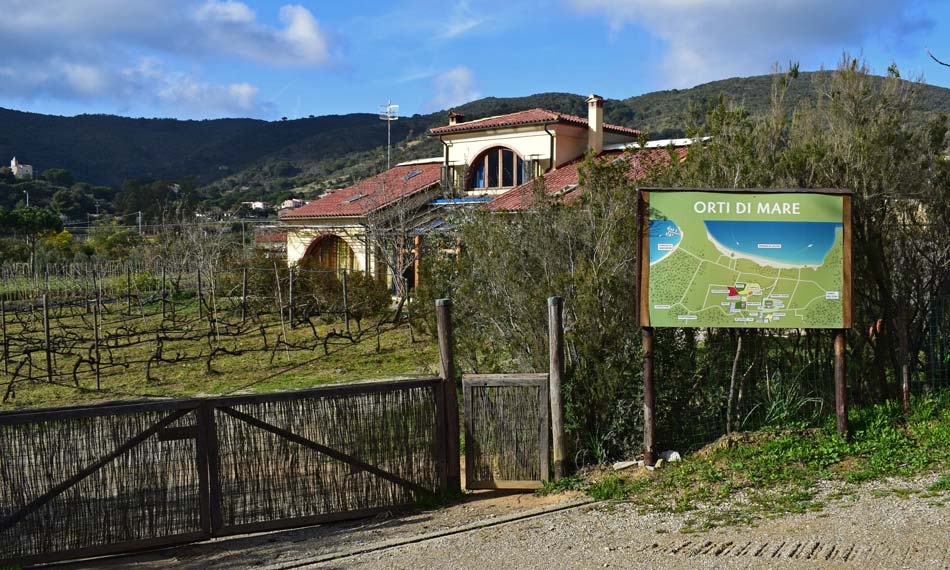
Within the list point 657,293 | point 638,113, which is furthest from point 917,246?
point 638,113

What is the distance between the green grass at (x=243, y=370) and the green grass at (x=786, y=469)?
5.67 metres

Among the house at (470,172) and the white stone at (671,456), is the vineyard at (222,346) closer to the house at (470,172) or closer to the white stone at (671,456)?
the house at (470,172)

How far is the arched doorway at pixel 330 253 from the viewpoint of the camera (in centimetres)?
3122

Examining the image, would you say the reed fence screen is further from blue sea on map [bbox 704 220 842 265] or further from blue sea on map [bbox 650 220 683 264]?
blue sea on map [bbox 704 220 842 265]

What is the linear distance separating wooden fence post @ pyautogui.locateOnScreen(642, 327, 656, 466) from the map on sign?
0.22 meters

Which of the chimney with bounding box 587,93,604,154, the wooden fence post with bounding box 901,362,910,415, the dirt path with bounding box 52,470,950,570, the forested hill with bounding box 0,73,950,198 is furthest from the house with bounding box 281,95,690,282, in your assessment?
the forested hill with bounding box 0,73,950,198

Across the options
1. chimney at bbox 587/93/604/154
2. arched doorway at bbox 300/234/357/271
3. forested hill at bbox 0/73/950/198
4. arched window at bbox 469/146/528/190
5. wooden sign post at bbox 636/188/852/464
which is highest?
forested hill at bbox 0/73/950/198

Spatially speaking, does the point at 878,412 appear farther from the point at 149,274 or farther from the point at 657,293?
the point at 149,274

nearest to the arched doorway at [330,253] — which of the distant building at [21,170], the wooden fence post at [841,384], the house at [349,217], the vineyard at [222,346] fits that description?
the house at [349,217]

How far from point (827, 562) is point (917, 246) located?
467 cm

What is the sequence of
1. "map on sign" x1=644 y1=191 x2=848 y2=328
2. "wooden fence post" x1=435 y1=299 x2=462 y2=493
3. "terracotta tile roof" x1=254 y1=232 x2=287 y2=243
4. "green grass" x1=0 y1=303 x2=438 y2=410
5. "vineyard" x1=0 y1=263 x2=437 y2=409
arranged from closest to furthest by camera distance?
1. "wooden fence post" x1=435 y1=299 x2=462 y2=493
2. "map on sign" x1=644 y1=191 x2=848 y2=328
3. "green grass" x1=0 y1=303 x2=438 y2=410
4. "vineyard" x1=0 y1=263 x2=437 y2=409
5. "terracotta tile roof" x1=254 y1=232 x2=287 y2=243

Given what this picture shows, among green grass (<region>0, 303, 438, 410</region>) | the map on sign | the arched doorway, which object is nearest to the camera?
the map on sign

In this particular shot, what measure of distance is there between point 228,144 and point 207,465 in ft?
358

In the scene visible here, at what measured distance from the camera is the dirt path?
18.4 feet
